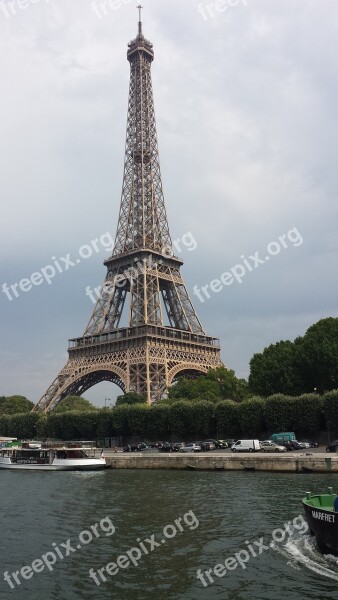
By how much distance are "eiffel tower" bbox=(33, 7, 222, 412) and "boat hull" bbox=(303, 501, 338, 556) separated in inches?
2576

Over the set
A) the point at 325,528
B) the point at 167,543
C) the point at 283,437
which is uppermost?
the point at 283,437

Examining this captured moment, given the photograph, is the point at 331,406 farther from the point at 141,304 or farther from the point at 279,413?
the point at 141,304

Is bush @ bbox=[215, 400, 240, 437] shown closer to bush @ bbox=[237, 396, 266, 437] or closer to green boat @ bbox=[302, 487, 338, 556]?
bush @ bbox=[237, 396, 266, 437]

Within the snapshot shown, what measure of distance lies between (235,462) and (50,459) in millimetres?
24075

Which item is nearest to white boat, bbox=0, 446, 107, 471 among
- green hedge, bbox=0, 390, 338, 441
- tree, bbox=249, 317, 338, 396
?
green hedge, bbox=0, 390, 338, 441

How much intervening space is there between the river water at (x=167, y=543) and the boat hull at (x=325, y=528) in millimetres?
416

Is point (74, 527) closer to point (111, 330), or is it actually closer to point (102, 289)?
point (111, 330)

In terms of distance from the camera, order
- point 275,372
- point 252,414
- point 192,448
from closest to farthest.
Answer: point 192,448
point 252,414
point 275,372

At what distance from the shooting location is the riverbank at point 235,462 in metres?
45.5

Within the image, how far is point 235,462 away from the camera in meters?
A: 50.6

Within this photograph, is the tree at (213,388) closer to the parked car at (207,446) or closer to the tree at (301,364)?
the tree at (301,364)

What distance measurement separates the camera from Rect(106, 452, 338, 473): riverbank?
4550 centimetres

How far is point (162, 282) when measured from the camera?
111312 mm

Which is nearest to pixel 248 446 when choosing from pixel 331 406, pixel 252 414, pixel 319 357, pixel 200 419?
pixel 252 414
